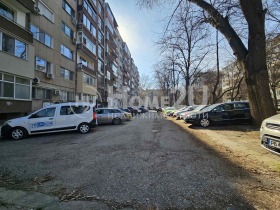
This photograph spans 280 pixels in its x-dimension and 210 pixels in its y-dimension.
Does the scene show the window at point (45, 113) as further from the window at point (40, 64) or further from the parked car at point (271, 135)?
the parked car at point (271, 135)

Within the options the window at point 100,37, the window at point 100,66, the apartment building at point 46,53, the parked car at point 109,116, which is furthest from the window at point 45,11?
the window at point 100,66

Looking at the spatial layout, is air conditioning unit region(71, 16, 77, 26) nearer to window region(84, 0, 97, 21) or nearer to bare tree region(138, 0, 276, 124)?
window region(84, 0, 97, 21)

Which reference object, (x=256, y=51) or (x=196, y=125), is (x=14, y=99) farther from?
(x=256, y=51)

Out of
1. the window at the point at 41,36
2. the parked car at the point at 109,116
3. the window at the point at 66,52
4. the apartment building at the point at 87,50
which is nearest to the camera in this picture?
the window at the point at 41,36

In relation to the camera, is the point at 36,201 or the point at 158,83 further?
the point at 158,83

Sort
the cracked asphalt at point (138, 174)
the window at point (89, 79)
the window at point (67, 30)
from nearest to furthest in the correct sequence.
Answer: the cracked asphalt at point (138, 174) < the window at point (67, 30) < the window at point (89, 79)

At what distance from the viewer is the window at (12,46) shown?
14699 mm

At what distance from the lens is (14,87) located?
15383 millimetres

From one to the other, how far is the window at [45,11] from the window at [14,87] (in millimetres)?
7349

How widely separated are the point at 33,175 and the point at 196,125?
12.2m

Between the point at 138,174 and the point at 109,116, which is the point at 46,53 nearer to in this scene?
the point at 109,116

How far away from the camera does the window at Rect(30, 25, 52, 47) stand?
Answer: 750 inches

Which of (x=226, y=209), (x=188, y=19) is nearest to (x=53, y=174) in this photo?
(x=226, y=209)

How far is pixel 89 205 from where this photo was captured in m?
3.76
